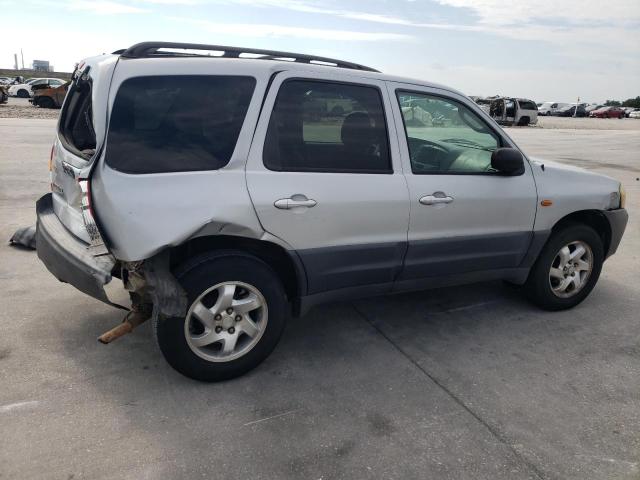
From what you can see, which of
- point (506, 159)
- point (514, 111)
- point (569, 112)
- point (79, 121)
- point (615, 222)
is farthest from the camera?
point (569, 112)

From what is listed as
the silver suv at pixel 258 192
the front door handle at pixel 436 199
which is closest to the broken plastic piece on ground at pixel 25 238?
the silver suv at pixel 258 192

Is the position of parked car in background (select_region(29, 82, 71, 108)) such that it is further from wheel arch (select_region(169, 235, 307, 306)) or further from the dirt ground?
wheel arch (select_region(169, 235, 307, 306))

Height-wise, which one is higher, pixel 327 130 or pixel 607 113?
pixel 327 130

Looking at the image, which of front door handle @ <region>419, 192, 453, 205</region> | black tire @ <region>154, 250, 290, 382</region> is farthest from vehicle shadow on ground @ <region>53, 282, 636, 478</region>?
front door handle @ <region>419, 192, 453, 205</region>

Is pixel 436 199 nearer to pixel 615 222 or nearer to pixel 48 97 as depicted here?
pixel 615 222

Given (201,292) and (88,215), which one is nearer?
(88,215)

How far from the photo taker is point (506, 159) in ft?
12.4

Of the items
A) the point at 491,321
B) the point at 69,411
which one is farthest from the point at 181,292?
the point at 491,321

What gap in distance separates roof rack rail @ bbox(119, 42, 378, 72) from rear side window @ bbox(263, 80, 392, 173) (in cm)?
36

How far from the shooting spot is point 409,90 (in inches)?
145

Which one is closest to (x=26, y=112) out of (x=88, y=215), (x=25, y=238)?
(x=25, y=238)

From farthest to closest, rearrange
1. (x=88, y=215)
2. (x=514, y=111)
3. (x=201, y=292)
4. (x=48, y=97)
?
(x=514, y=111) < (x=48, y=97) < (x=201, y=292) < (x=88, y=215)

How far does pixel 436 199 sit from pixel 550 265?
1.35 metres

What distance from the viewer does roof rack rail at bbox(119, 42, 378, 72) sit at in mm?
3160
